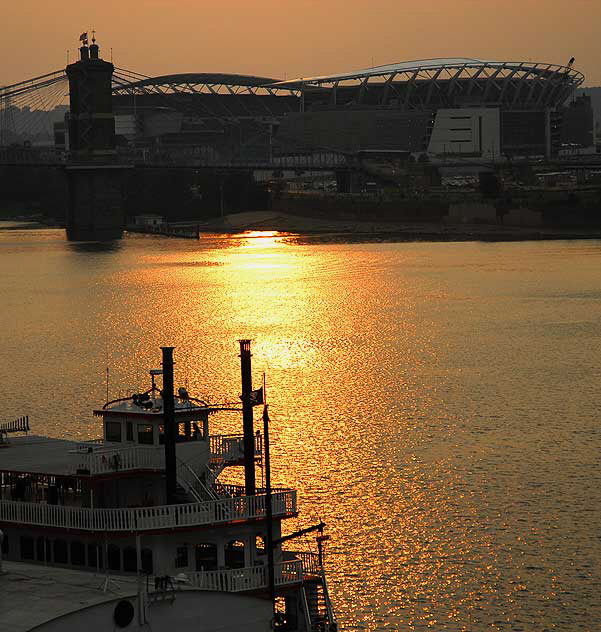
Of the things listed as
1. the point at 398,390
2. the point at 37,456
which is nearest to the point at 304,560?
the point at 37,456

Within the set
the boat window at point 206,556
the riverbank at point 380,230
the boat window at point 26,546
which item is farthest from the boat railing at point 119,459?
the riverbank at point 380,230

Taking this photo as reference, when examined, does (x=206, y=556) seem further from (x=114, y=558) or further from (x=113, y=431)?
(x=113, y=431)

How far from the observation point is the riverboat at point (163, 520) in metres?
22.3

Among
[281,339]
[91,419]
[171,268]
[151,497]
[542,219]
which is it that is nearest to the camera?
[151,497]

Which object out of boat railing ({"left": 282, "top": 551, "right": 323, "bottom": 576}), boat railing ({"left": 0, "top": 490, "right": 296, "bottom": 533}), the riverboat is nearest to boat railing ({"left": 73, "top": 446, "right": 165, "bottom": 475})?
the riverboat

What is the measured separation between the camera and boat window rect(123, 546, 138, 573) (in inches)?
914

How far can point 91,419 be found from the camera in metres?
42.4

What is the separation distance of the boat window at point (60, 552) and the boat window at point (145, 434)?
2.26 m

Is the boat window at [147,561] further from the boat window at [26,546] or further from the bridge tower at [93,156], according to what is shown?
the bridge tower at [93,156]

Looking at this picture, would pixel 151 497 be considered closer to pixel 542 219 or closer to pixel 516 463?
pixel 516 463

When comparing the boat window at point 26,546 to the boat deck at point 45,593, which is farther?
the boat window at point 26,546

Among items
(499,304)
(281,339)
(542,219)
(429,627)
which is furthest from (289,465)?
(542,219)

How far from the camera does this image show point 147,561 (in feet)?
75.8

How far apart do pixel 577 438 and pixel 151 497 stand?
55.9ft
